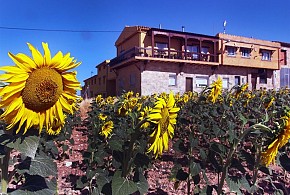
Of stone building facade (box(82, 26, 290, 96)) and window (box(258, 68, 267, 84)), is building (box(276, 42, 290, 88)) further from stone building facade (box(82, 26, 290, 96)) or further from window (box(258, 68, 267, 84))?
window (box(258, 68, 267, 84))

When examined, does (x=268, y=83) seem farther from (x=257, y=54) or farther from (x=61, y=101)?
(x=61, y=101)

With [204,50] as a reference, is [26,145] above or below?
below

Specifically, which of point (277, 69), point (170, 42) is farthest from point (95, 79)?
point (277, 69)

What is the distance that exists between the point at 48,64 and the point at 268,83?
27271mm

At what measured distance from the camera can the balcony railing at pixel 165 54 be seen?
19656mm

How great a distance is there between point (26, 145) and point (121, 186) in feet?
1.96

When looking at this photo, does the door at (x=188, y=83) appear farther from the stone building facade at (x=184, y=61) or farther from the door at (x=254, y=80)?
the door at (x=254, y=80)

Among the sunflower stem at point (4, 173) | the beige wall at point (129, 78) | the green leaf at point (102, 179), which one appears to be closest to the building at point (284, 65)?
the beige wall at point (129, 78)

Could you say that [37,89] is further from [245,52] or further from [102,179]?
[245,52]

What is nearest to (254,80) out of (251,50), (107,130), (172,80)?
(251,50)

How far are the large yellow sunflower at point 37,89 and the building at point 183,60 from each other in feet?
58.4

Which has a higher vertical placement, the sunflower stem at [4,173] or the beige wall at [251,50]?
the beige wall at [251,50]

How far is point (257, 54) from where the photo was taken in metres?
25.1

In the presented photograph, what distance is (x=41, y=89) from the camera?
1.06 m
